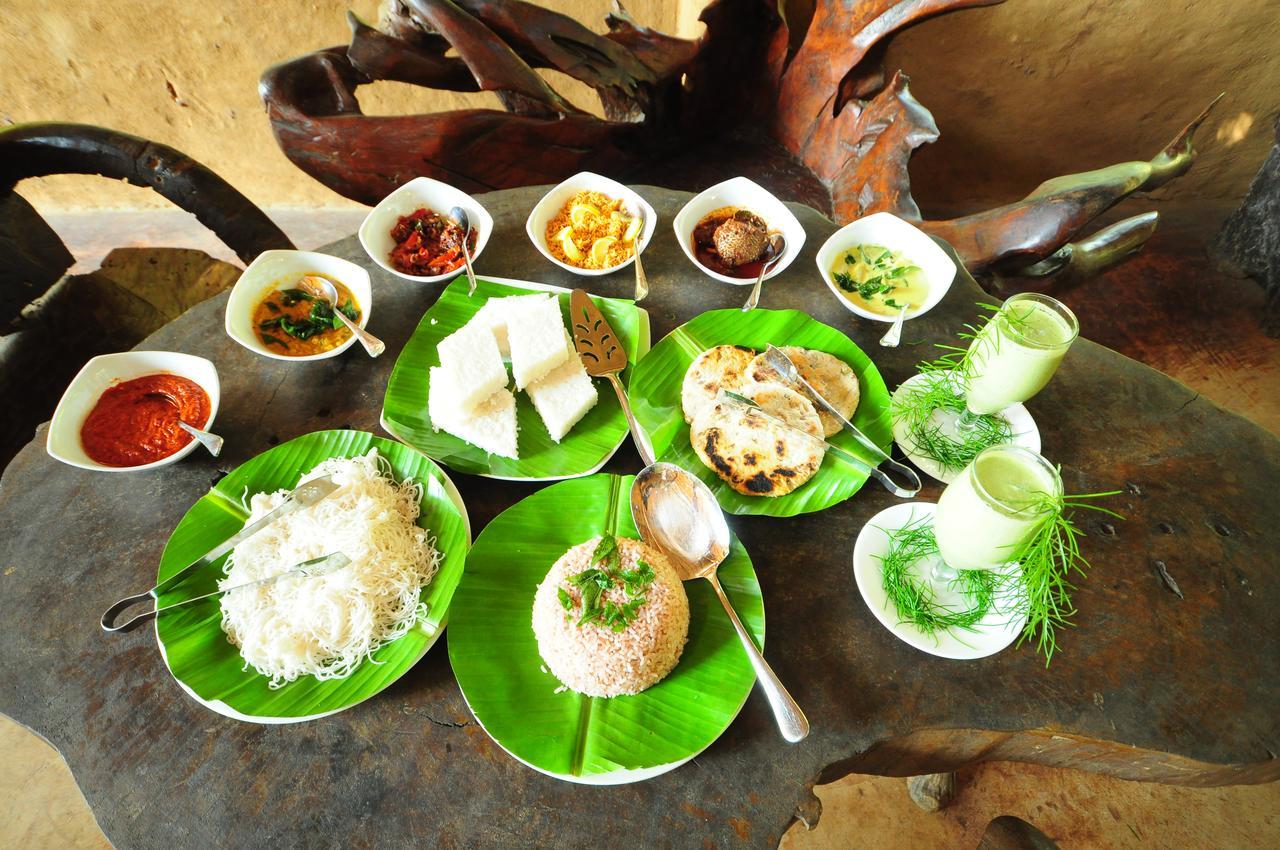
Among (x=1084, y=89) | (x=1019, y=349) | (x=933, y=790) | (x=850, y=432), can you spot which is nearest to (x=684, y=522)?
(x=850, y=432)

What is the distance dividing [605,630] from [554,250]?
1.58m

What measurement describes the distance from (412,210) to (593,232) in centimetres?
76

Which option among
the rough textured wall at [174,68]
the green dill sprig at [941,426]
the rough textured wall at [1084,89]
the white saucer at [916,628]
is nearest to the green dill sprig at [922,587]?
the white saucer at [916,628]

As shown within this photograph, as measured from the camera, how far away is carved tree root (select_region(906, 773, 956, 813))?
2869 mm

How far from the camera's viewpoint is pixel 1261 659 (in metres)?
1.79

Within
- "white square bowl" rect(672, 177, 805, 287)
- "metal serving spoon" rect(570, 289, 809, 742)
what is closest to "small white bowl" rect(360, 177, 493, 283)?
"white square bowl" rect(672, 177, 805, 287)

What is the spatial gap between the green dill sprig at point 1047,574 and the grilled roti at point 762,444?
59cm

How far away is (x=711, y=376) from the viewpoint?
6.75 feet

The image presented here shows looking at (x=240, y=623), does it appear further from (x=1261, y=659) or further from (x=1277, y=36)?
(x=1277, y=36)

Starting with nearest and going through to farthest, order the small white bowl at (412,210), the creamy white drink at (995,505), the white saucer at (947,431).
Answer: the creamy white drink at (995,505) < the white saucer at (947,431) < the small white bowl at (412,210)

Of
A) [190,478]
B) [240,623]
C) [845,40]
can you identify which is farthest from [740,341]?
[845,40]

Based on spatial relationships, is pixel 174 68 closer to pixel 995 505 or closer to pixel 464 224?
pixel 464 224

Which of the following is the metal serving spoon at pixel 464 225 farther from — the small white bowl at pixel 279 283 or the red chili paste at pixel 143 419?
the red chili paste at pixel 143 419

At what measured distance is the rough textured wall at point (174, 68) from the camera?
420 centimetres
